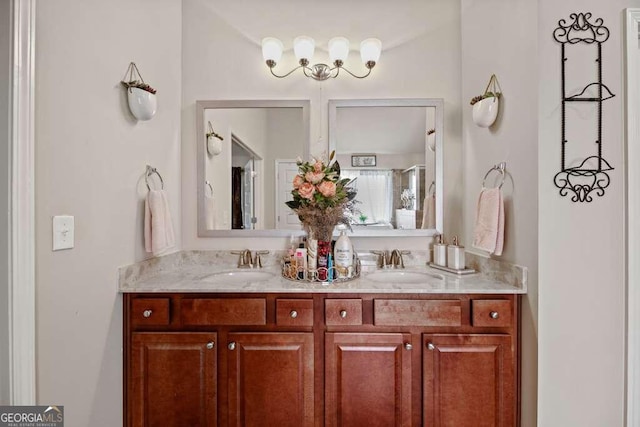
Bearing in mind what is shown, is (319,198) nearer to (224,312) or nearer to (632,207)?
(224,312)

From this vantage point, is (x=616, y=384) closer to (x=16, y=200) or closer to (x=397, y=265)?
(x=397, y=265)

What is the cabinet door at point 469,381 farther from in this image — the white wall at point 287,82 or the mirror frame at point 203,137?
the mirror frame at point 203,137

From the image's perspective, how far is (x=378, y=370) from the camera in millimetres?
1395

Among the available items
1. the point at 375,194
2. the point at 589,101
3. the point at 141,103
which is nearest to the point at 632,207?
the point at 589,101

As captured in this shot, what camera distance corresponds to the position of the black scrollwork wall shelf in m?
1.30

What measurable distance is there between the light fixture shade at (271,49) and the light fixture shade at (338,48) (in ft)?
1.09

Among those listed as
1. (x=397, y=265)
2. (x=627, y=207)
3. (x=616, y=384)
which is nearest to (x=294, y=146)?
(x=397, y=265)

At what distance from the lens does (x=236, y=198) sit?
6.38 feet

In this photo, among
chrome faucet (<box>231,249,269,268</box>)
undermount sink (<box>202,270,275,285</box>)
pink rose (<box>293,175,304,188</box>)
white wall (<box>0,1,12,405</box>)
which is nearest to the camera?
white wall (<box>0,1,12,405</box>)

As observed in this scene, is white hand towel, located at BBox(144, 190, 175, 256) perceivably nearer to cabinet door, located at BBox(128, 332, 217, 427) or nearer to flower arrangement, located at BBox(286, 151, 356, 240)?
cabinet door, located at BBox(128, 332, 217, 427)

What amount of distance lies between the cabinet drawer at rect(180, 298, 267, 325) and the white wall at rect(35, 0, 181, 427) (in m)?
0.36

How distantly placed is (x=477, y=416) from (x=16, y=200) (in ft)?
6.69

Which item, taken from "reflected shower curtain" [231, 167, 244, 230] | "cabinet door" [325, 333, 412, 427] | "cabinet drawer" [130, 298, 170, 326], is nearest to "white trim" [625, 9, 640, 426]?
"cabinet door" [325, 333, 412, 427]

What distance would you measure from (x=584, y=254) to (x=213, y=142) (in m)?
2.10
